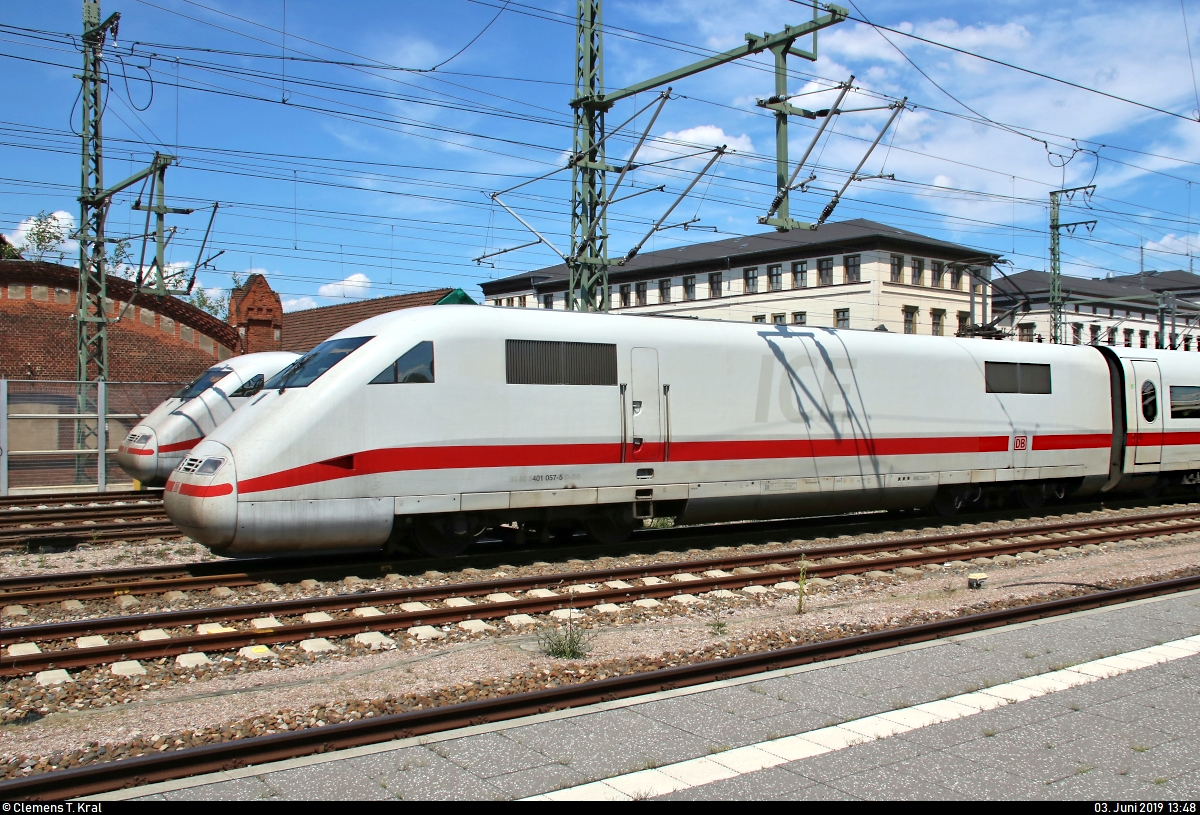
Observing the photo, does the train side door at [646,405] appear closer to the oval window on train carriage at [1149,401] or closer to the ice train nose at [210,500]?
the ice train nose at [210,500]

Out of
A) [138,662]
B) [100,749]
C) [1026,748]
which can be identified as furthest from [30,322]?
[1026,748]

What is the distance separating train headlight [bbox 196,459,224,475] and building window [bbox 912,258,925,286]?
5549 cm

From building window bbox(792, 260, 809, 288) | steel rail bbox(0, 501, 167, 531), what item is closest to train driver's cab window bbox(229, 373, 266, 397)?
steel rail bbox(0, 501, 167, 531)

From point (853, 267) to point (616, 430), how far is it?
49403 mm

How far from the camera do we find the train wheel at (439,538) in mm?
10984

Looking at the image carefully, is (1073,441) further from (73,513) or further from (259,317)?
(259,317)

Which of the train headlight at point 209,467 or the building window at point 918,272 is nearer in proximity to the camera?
the train headlight at point 209,467

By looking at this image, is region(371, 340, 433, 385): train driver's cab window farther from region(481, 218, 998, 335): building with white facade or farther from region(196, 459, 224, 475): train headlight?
region(481, 218, 998, 335): building with white facade

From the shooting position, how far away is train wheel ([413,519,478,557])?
36.0 ft

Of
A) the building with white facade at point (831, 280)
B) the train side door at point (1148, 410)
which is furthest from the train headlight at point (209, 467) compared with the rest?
the building with white facade at point (831, 280)

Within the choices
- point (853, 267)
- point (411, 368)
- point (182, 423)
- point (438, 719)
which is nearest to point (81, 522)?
point (182, 423)

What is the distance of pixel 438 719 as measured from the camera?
554cm

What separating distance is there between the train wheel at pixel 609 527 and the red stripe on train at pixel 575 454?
36.8 inches

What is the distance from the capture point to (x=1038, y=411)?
1645cm
